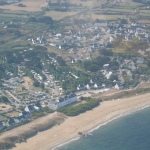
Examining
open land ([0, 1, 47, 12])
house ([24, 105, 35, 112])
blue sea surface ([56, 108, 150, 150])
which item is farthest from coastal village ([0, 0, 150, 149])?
open land ([0, 1, 47, 12])

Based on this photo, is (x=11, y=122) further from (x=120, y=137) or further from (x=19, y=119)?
(x=120, y=137)

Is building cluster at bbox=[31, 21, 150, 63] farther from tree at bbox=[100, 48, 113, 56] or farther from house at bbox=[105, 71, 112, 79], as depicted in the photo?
house at bbox=[105, 71, 112, 79]

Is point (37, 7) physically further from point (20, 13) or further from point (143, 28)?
point (143, 28)

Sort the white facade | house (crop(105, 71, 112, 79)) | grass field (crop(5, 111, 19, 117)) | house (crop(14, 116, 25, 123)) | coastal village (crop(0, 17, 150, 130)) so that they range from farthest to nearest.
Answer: house (crop(105, 71, 112, 79)) < coastal village (crop(0, 17, 150, 130)) < the white facade < grass field (crop(5, 111, 19, 117)) < house (crop(14, 116, 25, 123))

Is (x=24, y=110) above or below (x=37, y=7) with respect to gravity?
below

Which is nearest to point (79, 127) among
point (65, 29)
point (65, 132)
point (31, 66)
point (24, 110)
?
point (65, 132)

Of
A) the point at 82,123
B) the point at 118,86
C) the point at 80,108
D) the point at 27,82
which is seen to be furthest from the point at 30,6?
the point at 82,123
